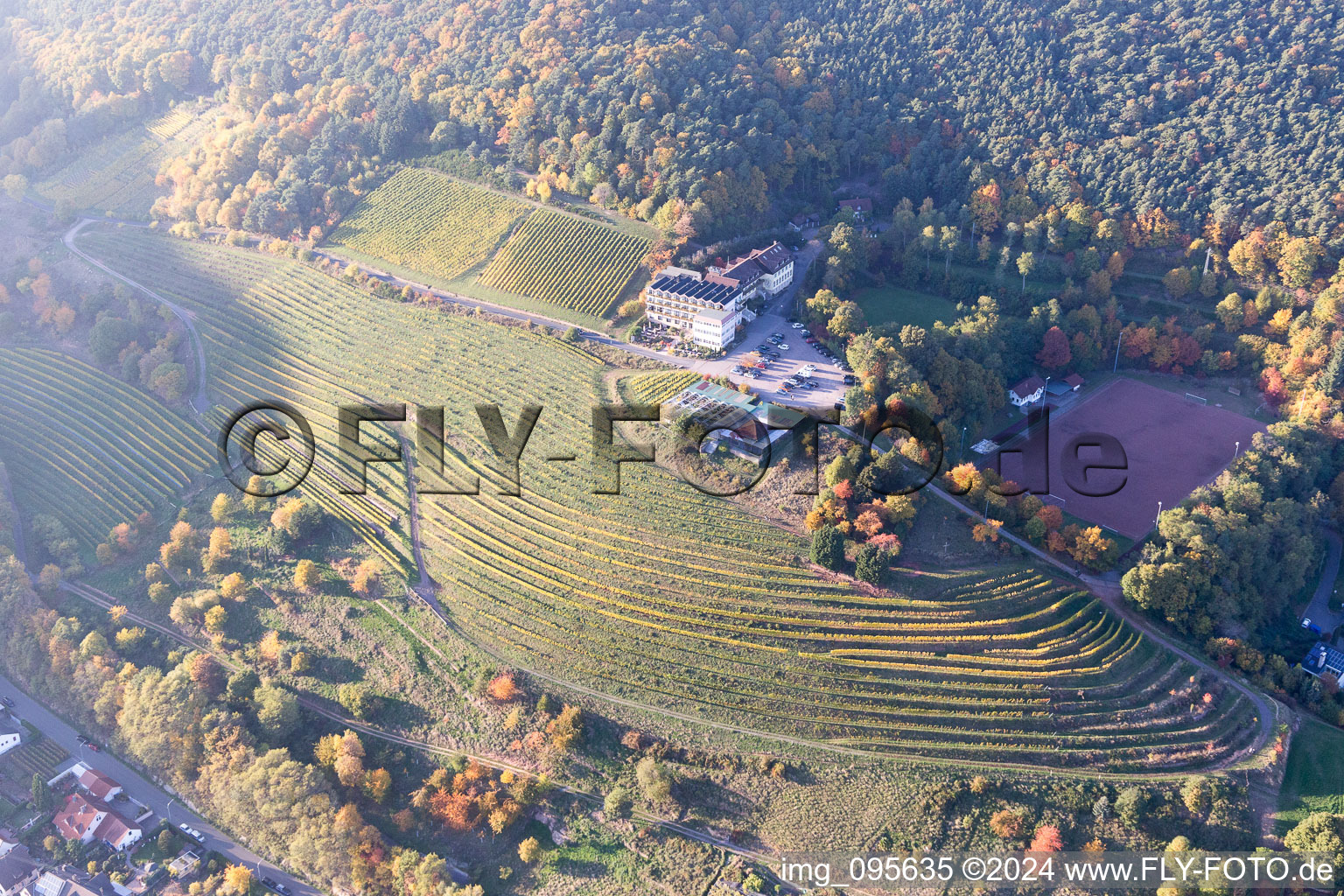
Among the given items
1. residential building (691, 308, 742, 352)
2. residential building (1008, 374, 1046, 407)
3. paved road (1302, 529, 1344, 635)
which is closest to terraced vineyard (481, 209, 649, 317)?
residential building (691, 308, 742, 352)

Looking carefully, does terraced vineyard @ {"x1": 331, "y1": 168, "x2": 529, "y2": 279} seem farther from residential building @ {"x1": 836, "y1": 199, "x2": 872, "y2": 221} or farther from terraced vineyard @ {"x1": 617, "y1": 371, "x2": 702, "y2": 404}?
residential building @ {"x1": 836, "y1": 199, "x2": 872, "y2": 221}

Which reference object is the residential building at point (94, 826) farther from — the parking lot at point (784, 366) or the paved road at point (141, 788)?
the parking lot at point (784, 366)

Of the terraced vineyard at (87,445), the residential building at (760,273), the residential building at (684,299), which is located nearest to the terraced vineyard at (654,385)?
the residential building at (684,299)

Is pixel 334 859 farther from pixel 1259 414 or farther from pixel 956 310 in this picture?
pixel 1259 414

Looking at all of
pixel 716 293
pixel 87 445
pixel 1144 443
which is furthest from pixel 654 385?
pixel 87 445

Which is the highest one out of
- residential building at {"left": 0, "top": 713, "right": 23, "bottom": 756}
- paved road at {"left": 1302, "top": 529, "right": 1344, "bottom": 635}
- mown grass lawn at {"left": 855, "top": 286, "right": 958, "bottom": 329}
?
Answer: mown grass lawn at {"left": 855, "top": 286, "right": 958, "bottom": 329}

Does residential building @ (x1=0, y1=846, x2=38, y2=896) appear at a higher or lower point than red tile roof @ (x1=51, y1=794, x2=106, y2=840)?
lower
